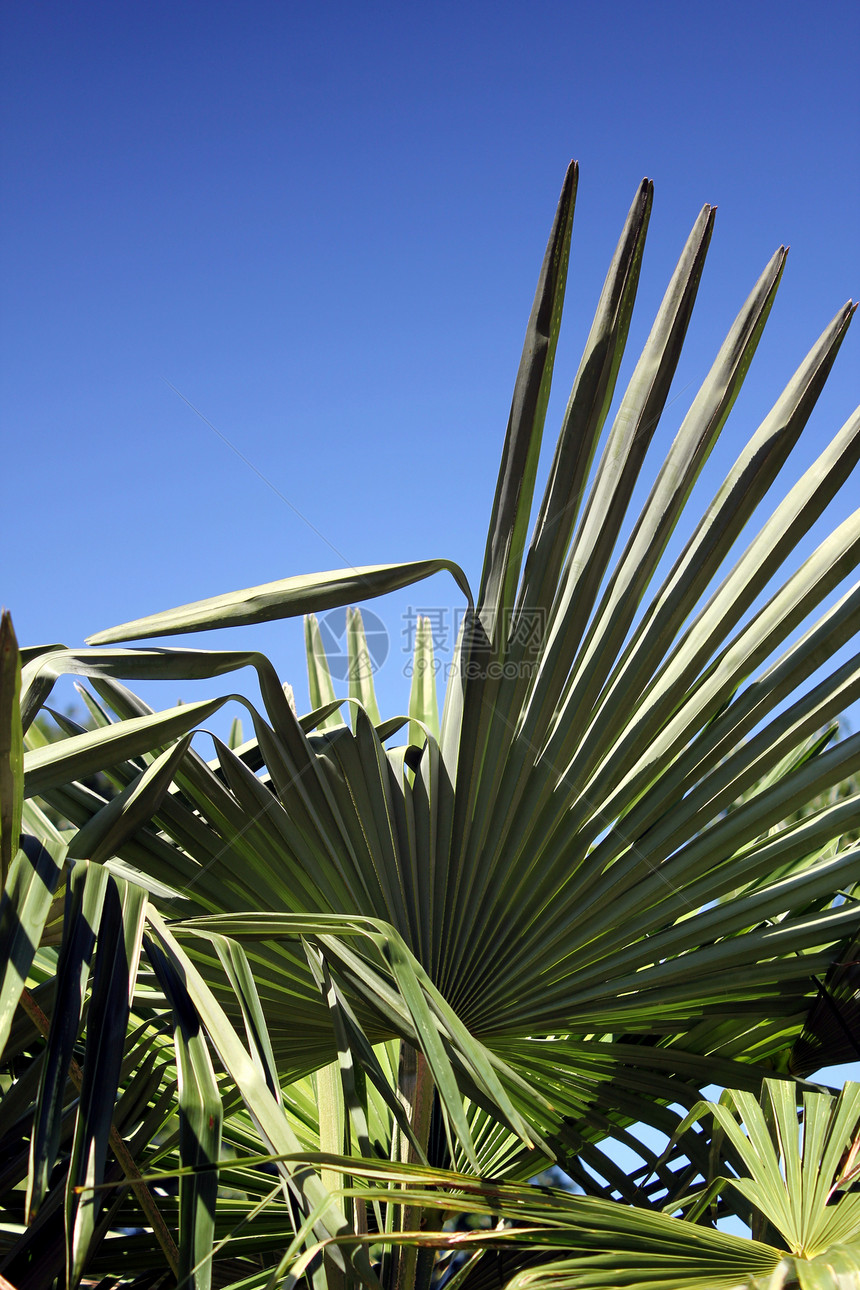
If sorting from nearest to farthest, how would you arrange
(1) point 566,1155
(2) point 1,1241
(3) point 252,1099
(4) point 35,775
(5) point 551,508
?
(3) point 252,1099 < (4) point 35,775 < (5) point 551,508 < (2) point 1,1241 < (1) point 566,1155

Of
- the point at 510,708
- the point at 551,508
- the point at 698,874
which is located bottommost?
the point at 698,874

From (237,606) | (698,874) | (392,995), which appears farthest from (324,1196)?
(698,874)

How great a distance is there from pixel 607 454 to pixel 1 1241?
6.47 ft

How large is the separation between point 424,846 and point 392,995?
494 millimetres

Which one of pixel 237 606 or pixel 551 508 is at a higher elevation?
pixel 551 508

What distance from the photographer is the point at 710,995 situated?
1.86 m

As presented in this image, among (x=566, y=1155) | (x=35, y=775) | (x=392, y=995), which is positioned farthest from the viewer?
(x=566, y=1155)

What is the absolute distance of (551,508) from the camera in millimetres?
Answer: 1624

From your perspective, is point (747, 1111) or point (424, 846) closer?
point (747, 1111)

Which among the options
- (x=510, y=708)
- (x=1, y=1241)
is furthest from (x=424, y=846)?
(x=1, y=1241)

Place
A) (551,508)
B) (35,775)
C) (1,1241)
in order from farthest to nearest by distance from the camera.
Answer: (1,1241) → (551,508) → (35,775)

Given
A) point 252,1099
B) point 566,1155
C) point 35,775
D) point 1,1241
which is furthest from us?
point 566,1155

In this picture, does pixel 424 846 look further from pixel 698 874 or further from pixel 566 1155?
pixel 566 1155

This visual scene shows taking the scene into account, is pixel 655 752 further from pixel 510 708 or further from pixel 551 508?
pixel 551 508
